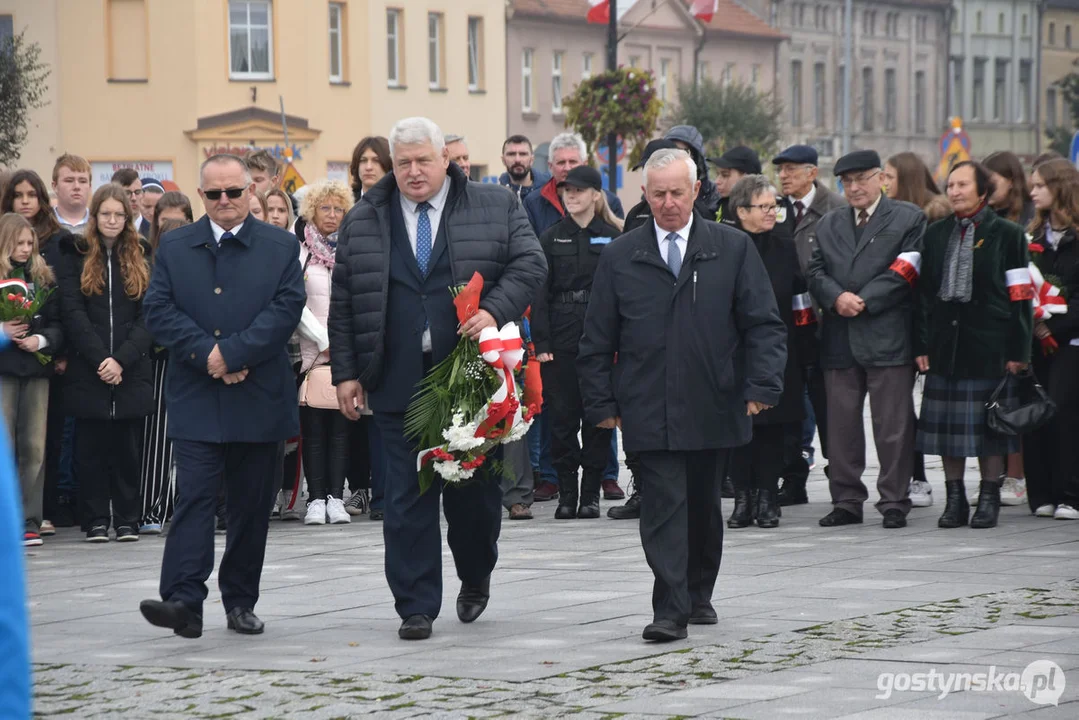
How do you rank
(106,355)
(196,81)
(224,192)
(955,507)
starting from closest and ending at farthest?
(224,192) → (955,507) → (106,355) → (196,81)

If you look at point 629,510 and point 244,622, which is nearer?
point 244,622

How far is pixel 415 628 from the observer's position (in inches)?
307

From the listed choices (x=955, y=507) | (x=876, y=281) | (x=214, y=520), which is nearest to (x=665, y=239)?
(x=214, y=520)

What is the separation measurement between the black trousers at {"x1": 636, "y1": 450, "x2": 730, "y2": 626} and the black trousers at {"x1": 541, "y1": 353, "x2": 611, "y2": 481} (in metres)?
4.32

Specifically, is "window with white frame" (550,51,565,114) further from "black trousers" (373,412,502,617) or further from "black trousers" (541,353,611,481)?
"black trousers" (373,412,502,617)

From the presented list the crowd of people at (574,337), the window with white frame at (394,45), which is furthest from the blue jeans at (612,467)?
the window with white frame at (394,45)

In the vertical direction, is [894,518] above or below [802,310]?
below

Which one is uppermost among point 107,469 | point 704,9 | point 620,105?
point 704,9

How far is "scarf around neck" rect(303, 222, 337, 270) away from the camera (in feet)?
41.1

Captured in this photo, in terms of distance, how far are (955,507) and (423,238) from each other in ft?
15.1

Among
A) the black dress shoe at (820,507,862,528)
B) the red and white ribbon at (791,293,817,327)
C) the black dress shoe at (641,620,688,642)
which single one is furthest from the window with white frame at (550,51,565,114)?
the black dress shoe at (641,620,688,642)

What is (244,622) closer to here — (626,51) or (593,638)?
(593,638)

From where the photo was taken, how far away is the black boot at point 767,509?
11.6 m

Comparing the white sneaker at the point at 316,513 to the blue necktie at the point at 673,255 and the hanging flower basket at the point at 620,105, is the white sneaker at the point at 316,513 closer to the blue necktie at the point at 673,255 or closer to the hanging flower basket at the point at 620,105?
the blue necktie at the point at 673,255
